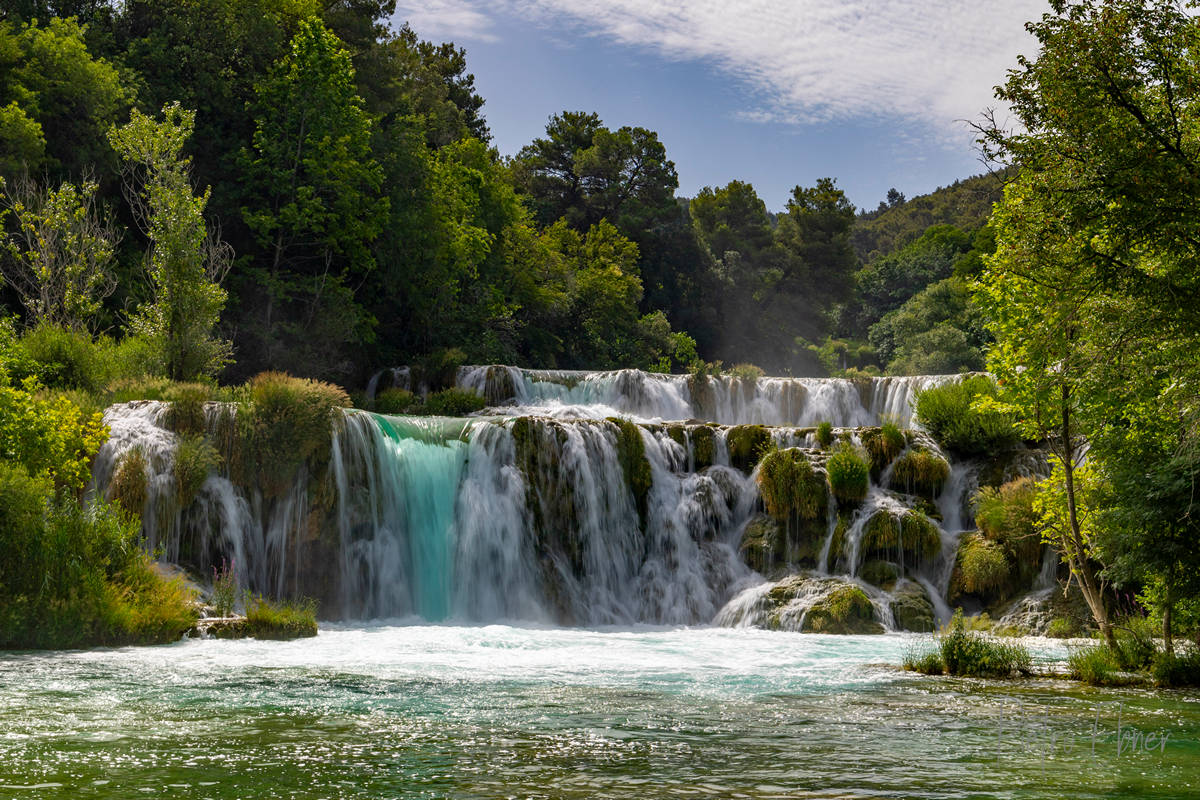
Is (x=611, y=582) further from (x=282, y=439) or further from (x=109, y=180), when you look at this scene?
(x=109, y=180)

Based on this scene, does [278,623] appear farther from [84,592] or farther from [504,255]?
[504,255]

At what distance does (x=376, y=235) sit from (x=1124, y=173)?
30.6 metres

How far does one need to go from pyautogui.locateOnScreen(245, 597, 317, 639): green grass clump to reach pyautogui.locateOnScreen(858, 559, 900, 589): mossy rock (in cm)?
1140

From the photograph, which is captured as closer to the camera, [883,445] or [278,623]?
[278,623]

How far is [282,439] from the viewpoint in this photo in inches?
834

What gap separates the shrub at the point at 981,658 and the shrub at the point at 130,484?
46.1 ft

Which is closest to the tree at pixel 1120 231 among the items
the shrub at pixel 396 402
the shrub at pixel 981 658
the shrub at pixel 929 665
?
the shrub at pixel 981 658

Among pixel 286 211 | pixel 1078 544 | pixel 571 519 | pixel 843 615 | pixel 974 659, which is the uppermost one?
pixel 286 211

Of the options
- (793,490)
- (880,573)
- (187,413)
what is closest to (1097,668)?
(880,573)

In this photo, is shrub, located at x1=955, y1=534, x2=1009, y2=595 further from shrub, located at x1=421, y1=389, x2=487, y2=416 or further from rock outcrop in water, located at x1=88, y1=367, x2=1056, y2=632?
shrub, located at x1=421, y1=389, x2=487, y2=416

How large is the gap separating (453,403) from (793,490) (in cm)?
1289

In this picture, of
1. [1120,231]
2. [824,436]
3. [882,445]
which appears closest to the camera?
[1120,231]

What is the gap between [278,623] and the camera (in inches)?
659

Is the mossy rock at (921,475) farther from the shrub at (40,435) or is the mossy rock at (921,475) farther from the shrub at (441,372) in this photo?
the shrub at (40,435)
